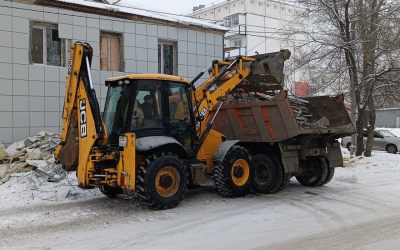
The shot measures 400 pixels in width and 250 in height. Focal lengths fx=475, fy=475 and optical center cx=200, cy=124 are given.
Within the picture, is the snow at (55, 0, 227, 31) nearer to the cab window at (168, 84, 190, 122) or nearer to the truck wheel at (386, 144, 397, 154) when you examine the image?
the cab window at (168, 84, 190, 122)

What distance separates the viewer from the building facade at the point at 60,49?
44.5ft

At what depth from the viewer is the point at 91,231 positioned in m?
7.32

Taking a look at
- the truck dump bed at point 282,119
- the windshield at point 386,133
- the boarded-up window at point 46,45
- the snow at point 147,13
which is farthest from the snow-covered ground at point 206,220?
the windshield at point 386,133

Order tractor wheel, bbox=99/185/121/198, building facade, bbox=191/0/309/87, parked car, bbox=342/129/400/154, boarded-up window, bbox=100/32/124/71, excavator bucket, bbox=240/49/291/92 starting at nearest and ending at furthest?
1. tractor wheel, bbox=99/185/121/198
2. excavator bucket, bbox=240/49/291/92
3. boarded-up window, bbox=100/32/124/71
4. parked car, bbox=342/129/400/154
5. building facade, bbox=191/0/309/87

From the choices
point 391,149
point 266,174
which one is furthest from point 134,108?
point 391,149

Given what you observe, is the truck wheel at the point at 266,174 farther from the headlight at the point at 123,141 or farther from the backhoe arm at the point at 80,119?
the backhoe arm at the point at 80,119

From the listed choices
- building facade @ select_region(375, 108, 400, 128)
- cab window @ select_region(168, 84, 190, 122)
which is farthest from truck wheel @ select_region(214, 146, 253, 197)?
building facade @ select_region(375, 108, 400, 128)

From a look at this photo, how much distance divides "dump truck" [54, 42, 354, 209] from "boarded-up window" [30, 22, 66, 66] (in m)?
5.75

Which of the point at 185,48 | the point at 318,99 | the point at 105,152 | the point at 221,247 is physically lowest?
the point at 221,247

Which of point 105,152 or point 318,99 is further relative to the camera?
point 318,99

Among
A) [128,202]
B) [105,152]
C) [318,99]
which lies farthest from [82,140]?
[318,99]

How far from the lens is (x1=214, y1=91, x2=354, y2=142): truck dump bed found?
34.7 feet

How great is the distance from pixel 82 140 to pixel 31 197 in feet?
7.04

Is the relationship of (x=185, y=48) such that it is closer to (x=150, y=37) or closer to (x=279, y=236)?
(x=150, y=37)
